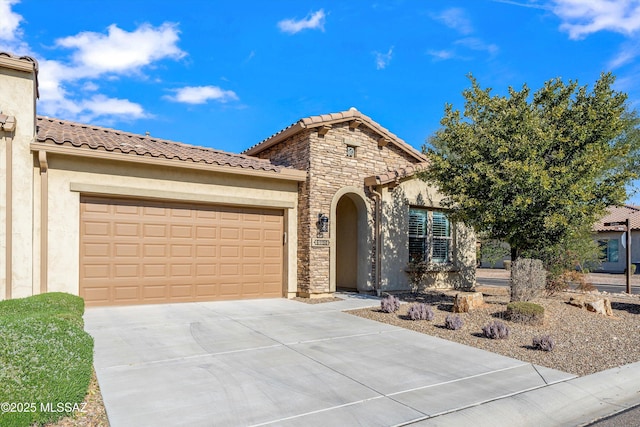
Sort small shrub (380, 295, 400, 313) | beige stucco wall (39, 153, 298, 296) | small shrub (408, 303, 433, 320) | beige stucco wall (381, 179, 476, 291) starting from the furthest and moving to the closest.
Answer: beige stucco wall (381, 179, 476, 291) → small shrub (380, 295, 400, 313) → beige stucco wall (39, 153, 298, 296) → small shrub (408, 303, 433, 320)

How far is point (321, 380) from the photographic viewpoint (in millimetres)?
5219

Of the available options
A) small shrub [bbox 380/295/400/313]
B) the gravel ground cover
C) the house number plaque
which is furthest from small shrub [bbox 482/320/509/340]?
the house number plaque

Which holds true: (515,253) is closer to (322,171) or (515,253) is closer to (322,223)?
(322,223)

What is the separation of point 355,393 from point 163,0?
10330mm

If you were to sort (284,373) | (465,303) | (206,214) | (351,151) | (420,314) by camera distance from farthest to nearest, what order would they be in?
1. (351,151)
2. (206,214)
3. (465,303)
4. (420,314)
5. (284,373)

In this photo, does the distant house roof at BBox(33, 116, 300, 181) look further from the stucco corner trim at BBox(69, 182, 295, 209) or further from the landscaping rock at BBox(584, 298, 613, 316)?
the landscaping rock at BBox(584, 298, 613, 316)

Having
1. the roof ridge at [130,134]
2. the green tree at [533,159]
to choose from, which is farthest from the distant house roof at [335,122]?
the green tree at [533,159]

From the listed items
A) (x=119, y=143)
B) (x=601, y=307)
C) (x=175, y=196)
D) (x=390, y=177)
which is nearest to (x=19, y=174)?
(x=119, y=143)

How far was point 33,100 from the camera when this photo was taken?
8.84m

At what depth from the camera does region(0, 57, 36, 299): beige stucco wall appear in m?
8.28

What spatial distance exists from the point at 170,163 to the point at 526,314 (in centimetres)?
881

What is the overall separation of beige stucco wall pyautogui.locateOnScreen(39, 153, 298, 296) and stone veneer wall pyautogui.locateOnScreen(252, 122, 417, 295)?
0.51m

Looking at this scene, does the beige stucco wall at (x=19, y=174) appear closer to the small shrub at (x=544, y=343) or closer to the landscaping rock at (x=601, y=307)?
the small shrub at (x=544, y=343)

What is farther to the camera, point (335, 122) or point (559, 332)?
point (335, 122)
